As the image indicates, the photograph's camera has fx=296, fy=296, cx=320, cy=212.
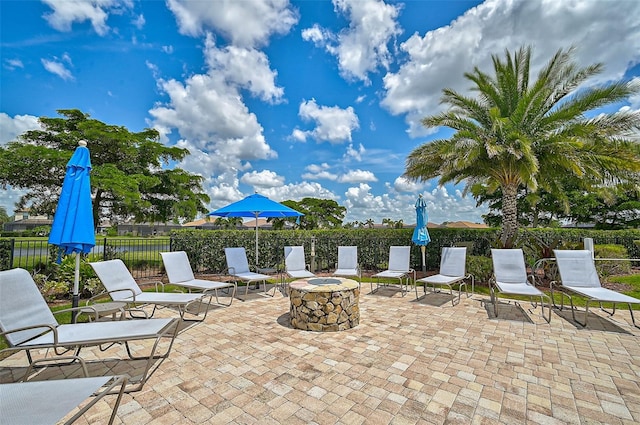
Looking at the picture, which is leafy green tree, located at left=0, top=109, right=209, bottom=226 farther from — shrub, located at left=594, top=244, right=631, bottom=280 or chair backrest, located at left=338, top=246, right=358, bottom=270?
shrub, located at left=594, top=244, right=631, bottom=280

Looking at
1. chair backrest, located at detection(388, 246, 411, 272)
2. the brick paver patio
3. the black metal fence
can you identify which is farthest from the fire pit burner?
the black metal fence

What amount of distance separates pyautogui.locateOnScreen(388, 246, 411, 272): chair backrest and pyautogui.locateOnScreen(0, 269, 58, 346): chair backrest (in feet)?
22.6

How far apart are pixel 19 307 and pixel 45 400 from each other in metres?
2.03

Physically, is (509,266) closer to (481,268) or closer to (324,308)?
(481,268)

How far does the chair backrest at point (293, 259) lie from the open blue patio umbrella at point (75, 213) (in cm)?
443

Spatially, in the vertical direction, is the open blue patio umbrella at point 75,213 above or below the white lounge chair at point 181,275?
above

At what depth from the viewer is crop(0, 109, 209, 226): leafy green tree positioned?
11.7 meters

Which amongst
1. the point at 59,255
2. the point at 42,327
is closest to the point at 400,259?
the point at 42,327

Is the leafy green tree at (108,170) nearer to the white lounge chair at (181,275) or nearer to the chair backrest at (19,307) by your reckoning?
the white lounge chair at (181,275)

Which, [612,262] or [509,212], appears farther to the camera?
[612,262]

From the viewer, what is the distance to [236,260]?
25.3 ft

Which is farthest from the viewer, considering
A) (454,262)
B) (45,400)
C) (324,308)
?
→ (454,262)

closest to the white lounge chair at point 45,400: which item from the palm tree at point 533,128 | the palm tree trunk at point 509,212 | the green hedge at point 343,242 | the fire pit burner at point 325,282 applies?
the fire pit burner at point 325,282

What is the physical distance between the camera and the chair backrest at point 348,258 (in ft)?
27.5
